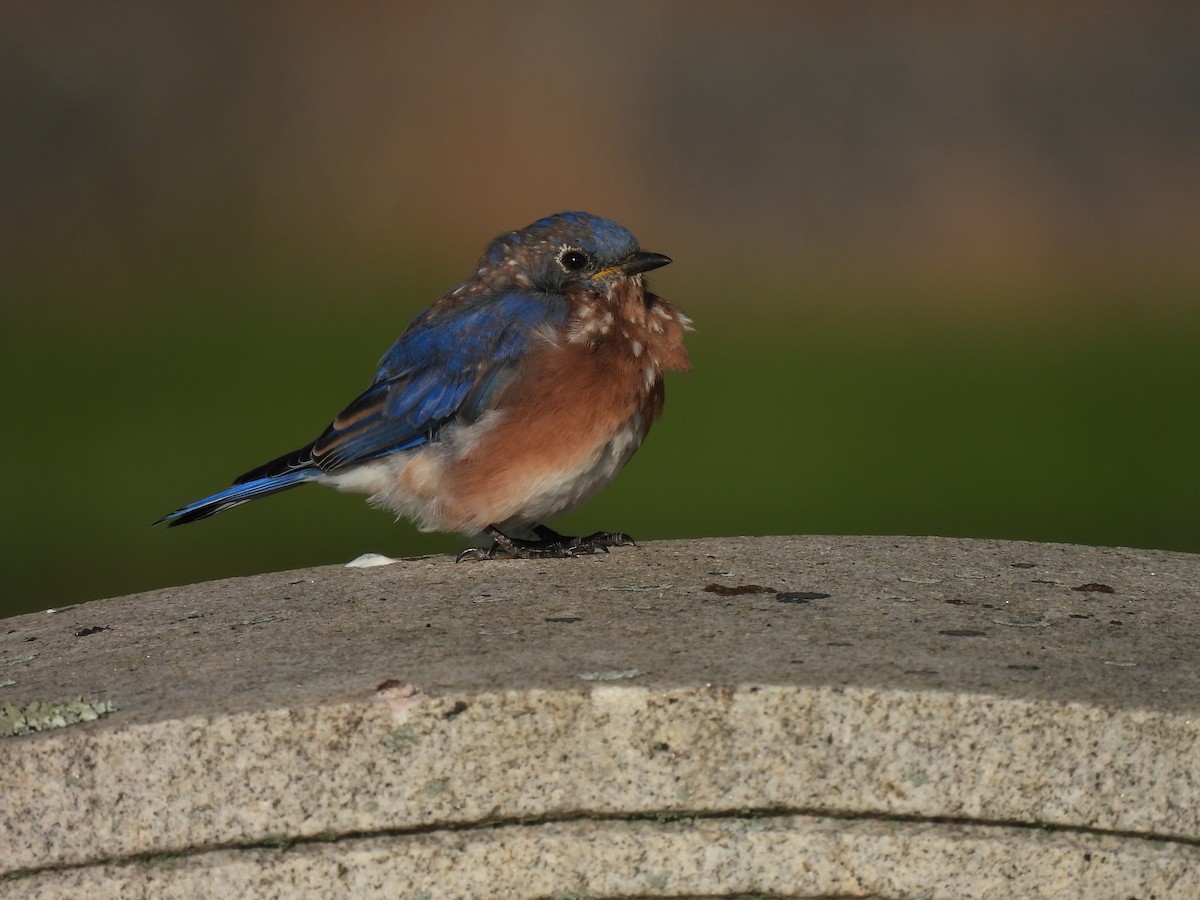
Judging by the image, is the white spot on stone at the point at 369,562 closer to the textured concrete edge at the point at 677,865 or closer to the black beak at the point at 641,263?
the black beak at the point at 641,263

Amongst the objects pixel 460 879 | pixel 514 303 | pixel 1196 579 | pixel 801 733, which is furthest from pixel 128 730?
pixel 1196 579

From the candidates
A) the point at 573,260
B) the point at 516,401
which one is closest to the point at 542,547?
the point at 516,401

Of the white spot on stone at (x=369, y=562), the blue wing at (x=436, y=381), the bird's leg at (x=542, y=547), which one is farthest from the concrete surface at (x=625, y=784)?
the blue wing at (x=436, y=381)

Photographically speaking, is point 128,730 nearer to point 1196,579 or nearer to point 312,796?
point 312,796

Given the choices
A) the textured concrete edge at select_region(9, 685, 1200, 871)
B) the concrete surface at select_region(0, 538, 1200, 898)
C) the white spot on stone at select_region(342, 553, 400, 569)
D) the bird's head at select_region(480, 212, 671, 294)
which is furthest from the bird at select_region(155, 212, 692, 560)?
the textured concrete edge at select_region(9, 685, 1200, 871)

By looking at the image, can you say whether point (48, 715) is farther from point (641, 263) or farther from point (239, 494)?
point (641, 263)

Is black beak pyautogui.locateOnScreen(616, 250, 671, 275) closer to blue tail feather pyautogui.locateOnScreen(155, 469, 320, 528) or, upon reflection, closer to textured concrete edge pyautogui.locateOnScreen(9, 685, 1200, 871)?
blue tail feather pyautogui.locateOnScreen(155, 469, 320, 528)
